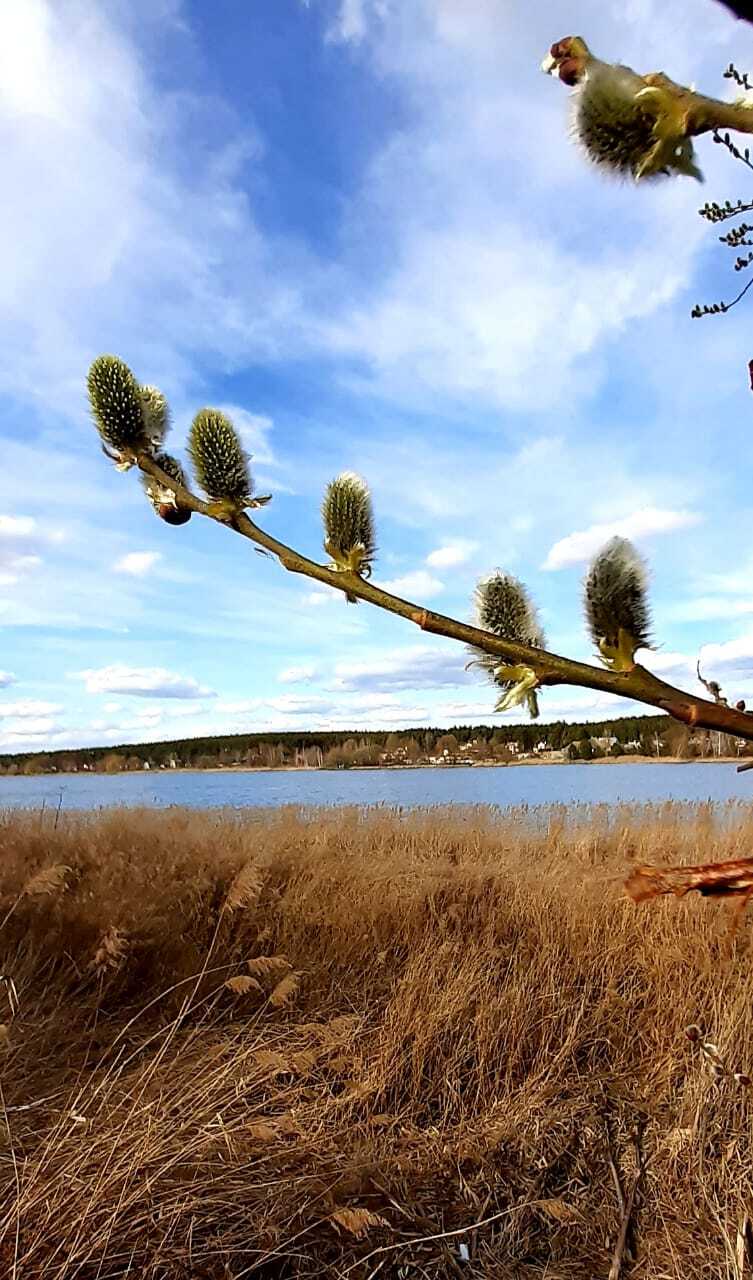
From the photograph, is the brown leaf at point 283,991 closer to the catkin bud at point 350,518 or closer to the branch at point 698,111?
the catkin bud at point 350,518

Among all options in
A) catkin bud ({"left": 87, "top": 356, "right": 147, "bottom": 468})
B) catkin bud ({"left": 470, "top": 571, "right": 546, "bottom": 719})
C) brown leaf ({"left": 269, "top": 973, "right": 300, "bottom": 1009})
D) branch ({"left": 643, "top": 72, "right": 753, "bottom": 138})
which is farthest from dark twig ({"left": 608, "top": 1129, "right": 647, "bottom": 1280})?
branch ({"left": 643, "top": 72, "right": 753, "bottom": 138})

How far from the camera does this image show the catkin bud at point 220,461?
4.42ft

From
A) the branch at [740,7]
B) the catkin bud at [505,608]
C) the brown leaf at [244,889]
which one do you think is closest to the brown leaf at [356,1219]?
the brown leaf at [244,889]

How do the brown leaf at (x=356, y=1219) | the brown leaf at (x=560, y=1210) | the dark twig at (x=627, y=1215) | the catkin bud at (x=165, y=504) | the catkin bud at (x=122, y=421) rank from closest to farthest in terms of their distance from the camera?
the catkin bud at (x=165, y=504) < the catkin bud at (x=122, y=421) < the dark twig at (x=627, y=1215) < the brown leaf at (x=356, y=1219) < the brown leaf at (x=560, y=1210)

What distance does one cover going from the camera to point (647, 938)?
4.92 metres

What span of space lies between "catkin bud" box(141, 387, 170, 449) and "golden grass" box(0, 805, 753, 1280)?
1.55 metres

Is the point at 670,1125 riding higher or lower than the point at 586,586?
lower

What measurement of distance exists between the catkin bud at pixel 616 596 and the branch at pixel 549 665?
11 cm

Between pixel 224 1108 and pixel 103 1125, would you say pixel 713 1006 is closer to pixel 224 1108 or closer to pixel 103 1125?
pixel 224 1108

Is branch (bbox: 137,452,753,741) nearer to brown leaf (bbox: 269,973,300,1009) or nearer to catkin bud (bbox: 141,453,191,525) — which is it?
catkin bud (bbox: 141,453,191,525)

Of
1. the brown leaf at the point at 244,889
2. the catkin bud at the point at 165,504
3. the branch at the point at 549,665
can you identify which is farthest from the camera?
the brown leaf at the point at 244,889

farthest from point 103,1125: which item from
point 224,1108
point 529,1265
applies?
point 529,1265

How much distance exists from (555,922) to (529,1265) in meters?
2.35

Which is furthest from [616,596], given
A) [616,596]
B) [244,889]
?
[244,889]
